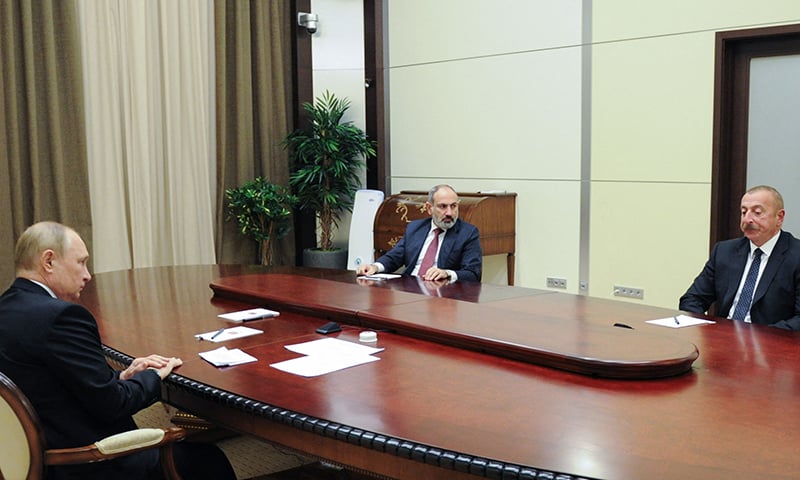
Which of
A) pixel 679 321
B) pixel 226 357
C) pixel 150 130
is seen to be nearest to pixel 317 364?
pixel 226 357

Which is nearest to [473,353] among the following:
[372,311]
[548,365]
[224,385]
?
[548,365]

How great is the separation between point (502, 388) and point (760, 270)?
2031 millimetres

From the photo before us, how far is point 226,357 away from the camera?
2631 millimetres

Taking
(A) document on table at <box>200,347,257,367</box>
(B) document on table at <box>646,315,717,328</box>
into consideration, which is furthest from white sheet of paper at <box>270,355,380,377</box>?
(B) document on table at <box>646,315,717,328</box>

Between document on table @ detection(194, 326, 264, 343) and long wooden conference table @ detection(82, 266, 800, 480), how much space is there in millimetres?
44

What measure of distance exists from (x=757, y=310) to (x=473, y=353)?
1742 mm

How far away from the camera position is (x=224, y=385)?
2334mm

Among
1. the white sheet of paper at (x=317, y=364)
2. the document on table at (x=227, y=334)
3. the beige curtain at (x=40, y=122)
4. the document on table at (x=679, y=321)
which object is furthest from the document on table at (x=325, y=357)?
the beige curtain at (x=40, y=122)

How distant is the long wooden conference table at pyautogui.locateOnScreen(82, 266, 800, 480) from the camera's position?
177cm

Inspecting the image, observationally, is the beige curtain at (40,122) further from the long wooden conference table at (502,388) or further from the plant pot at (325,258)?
the long wooden conference table at (502,388)

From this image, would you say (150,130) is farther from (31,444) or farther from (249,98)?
(31,444)

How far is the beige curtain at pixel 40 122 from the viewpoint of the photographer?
5703 millimetres

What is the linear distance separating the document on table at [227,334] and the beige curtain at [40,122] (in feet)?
11.1

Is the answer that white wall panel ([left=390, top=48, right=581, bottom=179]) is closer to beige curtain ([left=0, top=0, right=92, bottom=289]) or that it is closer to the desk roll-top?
the desk roll-top
